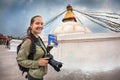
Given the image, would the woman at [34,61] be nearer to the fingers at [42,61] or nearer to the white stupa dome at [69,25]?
the fingers at [42,61]

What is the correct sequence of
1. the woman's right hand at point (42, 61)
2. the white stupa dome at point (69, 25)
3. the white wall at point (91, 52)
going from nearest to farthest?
the woman's right hand at point (42, 61)
the white wall at point (91, 52)
the white stupa dome at point (69, 25)

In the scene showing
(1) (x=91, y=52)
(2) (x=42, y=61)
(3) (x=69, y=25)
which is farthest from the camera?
(3) (x=69, y=25)

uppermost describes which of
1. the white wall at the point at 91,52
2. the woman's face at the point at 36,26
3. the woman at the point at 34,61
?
the woman's face at the point at 36,26

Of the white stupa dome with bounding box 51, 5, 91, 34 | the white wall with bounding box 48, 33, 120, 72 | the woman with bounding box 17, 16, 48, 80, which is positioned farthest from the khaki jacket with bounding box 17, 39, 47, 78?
the white stupa dome with bounding box 51, 5, 91, 34

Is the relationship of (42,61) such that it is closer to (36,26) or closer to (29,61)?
(29,61)

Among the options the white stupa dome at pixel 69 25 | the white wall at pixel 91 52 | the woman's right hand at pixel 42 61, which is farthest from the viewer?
the white stupa dome at pixel 69 25

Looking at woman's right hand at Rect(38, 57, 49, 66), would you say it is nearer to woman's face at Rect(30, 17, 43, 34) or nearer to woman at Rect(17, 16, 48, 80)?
woman at Rect(17, 16, 48, 80)

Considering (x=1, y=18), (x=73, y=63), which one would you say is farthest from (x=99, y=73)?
(x=1, y=18)

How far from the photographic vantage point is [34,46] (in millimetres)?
980

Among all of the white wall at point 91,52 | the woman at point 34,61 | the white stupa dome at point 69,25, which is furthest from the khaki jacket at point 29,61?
the white stupa dome at point 69,25

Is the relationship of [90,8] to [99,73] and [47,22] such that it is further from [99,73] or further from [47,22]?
[99,73]

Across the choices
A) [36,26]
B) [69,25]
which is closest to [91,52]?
[36,26]

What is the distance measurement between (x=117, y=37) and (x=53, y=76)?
0.91m

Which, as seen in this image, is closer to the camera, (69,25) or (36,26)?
(36,26)
